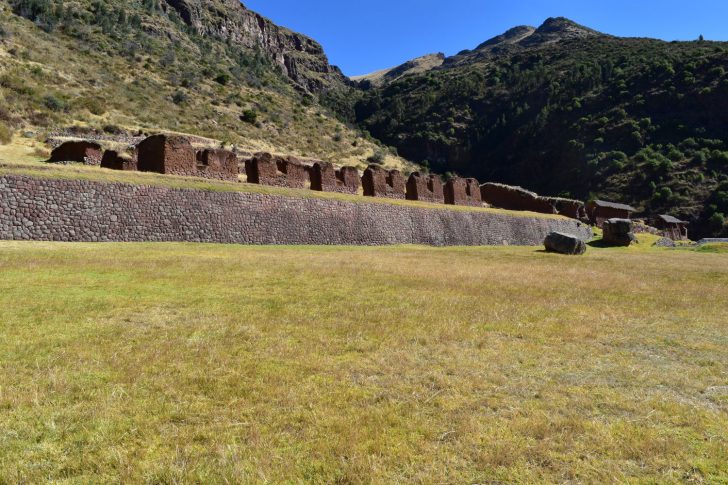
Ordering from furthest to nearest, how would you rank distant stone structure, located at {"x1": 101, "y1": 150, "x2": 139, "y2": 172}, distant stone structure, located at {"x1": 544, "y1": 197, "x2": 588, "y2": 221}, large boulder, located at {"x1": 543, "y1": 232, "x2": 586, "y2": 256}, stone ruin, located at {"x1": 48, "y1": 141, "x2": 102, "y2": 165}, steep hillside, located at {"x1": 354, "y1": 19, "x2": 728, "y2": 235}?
1. steep hillside, located at {"x1": 354, "y1": 19, "x2": 728, "y2": 235}
2. distant stone structure, located at {"x1": 544, "y1": 197, "x2": 588, "y2": 221}
3. stone ruin, located at {"x1": 48, "y1": 141, "x2": 102, "y2": 165}
4. distant stone structure, located at {"x1": 101, "y1": 150, "x2": 139, "y2": 172}
5. large boulder, located at {"x1": 543, "y1": 232, "x2": 586, "y2": 256}

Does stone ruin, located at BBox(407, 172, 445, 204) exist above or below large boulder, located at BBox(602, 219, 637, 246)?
above

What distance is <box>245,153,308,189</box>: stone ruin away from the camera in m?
30.7

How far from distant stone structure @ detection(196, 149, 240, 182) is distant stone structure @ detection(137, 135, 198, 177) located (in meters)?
0.75

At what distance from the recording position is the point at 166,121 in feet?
200

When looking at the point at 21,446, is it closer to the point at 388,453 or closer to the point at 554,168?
the point at 388,453

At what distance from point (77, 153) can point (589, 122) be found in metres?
108

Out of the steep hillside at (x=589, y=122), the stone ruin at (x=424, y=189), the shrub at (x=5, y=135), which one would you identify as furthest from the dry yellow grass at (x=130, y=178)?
the steep hillside at (x=589, y=122)

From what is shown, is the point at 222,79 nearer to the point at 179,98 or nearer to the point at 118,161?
the point at 179,98

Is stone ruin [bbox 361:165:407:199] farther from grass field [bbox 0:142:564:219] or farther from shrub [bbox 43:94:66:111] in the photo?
shrub [bbox 43:94:66:111]

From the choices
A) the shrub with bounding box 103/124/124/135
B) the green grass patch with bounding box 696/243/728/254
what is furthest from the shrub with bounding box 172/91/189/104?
the green grass patch with bounding box 696/243/728/254

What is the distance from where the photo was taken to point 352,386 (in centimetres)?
493

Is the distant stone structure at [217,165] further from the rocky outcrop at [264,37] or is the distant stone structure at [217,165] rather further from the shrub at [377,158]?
the rocky outcrop at [264,37]

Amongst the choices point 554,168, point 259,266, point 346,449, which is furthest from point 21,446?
point 554,168

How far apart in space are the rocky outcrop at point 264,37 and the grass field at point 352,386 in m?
129
